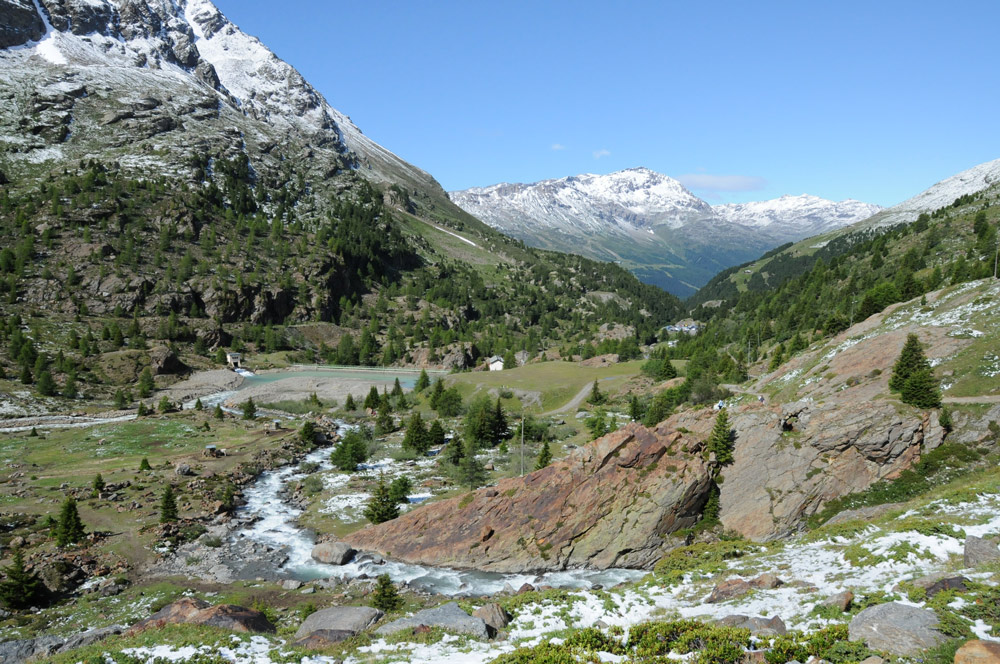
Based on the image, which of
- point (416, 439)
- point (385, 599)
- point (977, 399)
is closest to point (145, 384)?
point (416, 439)

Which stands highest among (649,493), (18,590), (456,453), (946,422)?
(946,422)

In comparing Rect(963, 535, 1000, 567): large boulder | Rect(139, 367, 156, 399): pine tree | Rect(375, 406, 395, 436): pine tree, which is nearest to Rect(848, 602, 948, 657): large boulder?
Rect(963, 535, 1000, 567): large boulder

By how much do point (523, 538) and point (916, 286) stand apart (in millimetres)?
80485

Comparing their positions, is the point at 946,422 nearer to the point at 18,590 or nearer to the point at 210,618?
the point at 210,618

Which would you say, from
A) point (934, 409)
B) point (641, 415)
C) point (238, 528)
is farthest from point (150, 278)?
point (934, 409)

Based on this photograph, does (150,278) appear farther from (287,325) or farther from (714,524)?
(714,524)

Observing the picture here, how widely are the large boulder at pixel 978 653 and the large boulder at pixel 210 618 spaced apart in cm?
2788

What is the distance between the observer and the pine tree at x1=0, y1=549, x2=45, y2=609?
32969mm

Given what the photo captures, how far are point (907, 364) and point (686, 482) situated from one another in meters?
20.4

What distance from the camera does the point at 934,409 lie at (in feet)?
129

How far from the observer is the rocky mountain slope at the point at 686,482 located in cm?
4003

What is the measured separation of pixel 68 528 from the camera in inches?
1656

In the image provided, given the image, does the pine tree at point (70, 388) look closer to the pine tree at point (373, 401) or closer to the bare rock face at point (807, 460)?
the pine tree at point (373, 401)

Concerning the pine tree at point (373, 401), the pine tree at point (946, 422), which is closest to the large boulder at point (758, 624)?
the pine tree at point (946, 422)
